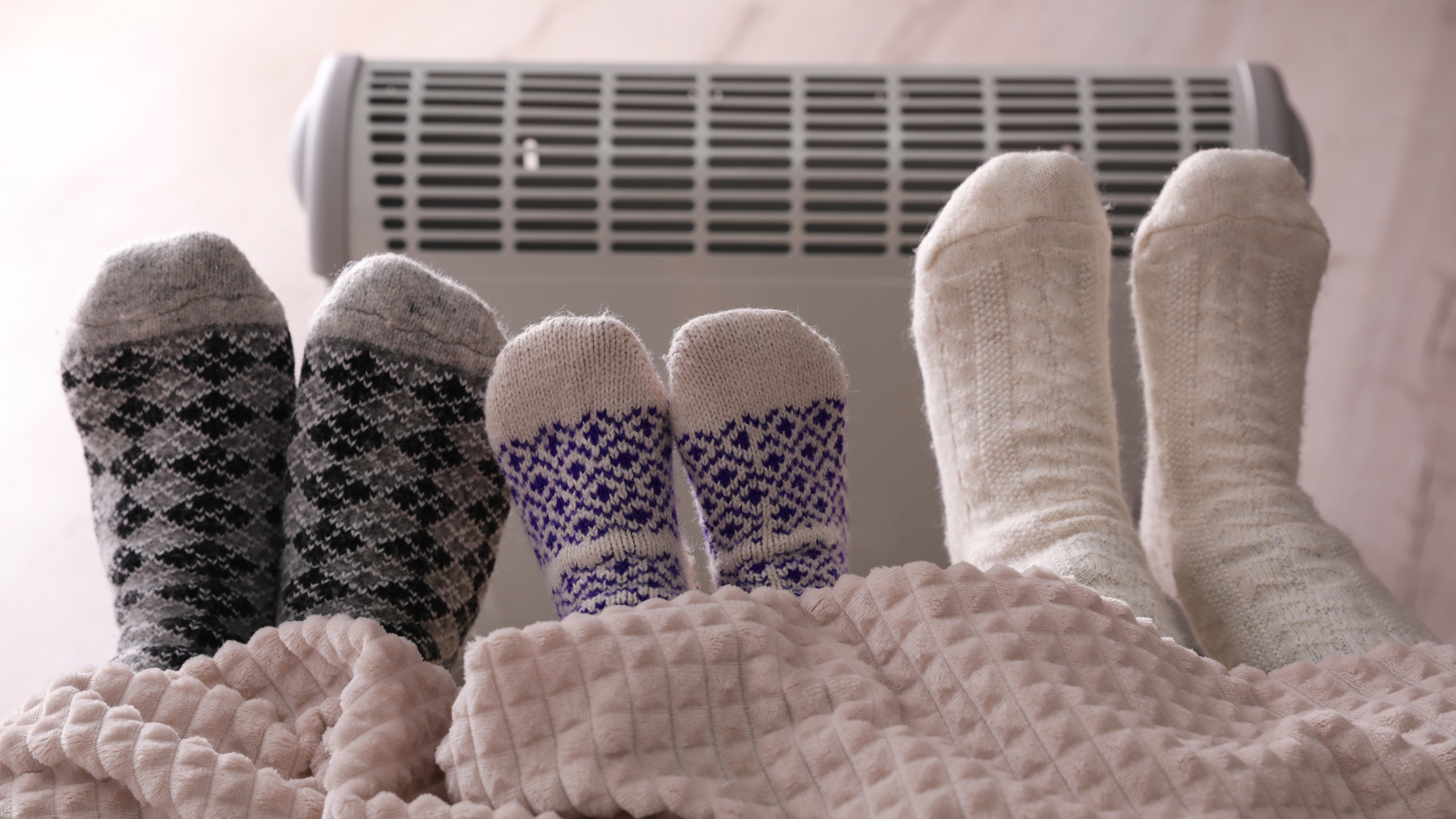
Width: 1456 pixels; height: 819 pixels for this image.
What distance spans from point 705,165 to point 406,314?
0.83ft

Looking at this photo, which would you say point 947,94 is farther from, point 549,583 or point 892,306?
point 549,583

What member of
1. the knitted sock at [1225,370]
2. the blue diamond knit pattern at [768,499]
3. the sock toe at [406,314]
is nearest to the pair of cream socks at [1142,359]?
the knitted sock at [1225,370]

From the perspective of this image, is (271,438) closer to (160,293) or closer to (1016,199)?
(160,293)

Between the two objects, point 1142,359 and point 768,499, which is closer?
point 768,499

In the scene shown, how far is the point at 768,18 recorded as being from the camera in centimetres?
136

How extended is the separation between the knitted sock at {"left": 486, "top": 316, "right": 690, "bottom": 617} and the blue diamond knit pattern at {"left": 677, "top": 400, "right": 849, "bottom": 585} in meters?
0.02

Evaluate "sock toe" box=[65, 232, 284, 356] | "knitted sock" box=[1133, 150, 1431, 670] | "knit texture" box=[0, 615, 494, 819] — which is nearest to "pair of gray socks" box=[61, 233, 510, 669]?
"sock toe" box=[65, 232, 284, 356]

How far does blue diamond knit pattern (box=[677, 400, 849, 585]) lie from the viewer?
0.60 m

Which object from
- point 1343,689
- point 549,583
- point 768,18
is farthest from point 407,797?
point 768,18

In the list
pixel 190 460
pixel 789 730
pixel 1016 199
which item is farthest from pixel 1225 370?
pixel 190 460

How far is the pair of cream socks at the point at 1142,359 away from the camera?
0.68 metres

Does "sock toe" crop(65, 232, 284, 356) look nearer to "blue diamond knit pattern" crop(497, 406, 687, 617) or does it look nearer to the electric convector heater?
the electric convector heater

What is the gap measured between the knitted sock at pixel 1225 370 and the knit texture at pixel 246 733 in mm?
455

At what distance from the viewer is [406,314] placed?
0.69 metres
